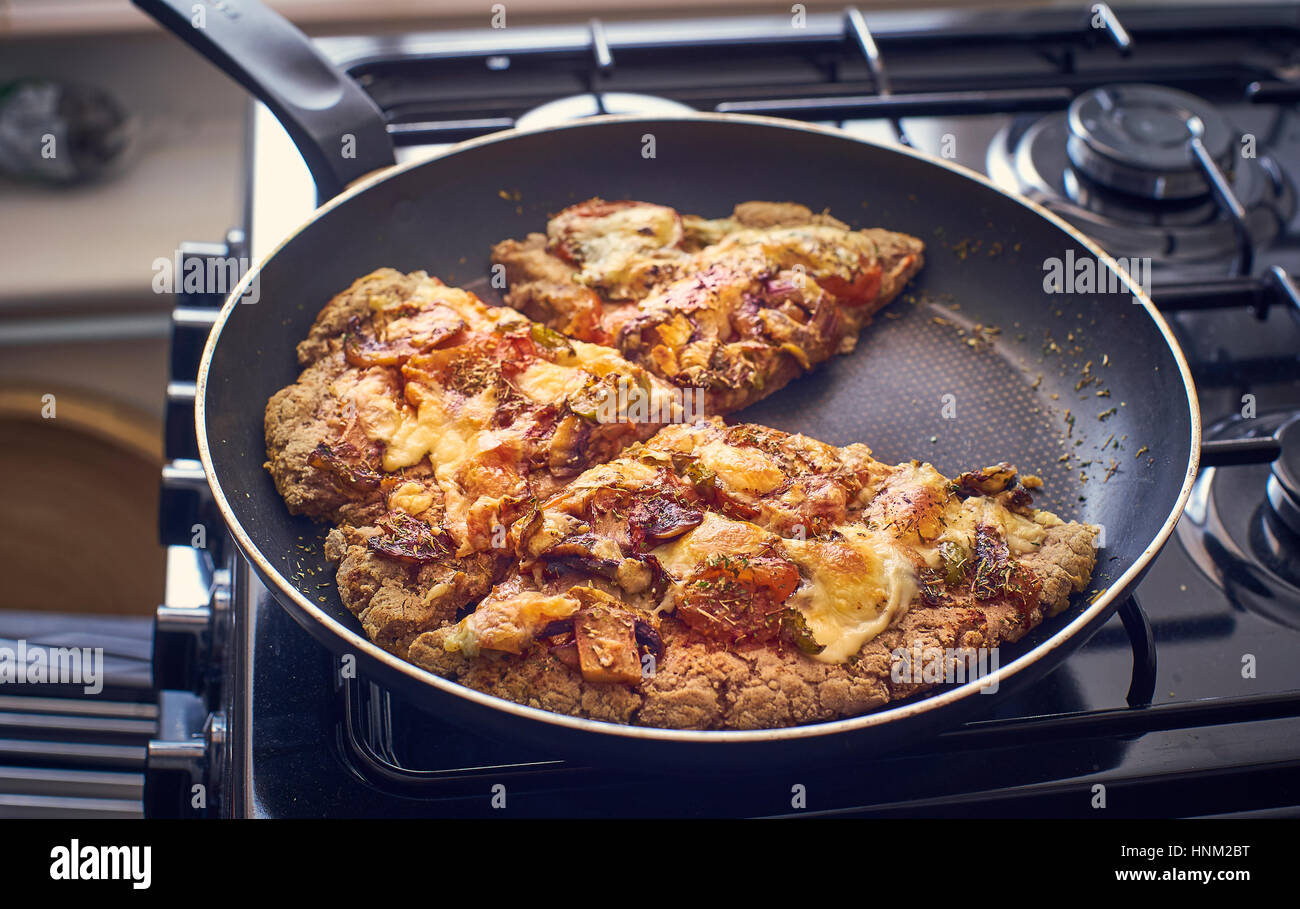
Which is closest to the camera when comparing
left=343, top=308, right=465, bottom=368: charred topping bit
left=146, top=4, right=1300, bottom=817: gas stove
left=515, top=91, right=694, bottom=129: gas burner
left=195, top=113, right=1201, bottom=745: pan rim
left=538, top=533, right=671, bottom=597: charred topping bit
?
left=195, top=113, right=1201, bottom=745: pan rim

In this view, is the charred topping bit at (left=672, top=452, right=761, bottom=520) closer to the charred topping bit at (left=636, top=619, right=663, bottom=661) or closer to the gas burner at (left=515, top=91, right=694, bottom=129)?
the charred topping bit at (left=636, top=619, right=663, bottom=661)

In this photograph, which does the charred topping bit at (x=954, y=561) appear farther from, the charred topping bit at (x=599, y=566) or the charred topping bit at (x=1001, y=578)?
the charred topping bit at (x=599, y=566)

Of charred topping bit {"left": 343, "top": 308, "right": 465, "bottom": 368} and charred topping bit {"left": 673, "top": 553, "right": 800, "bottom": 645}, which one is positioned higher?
charred topping bit {"left": 343, "top": 308, "right": 465, "bottom": 368}

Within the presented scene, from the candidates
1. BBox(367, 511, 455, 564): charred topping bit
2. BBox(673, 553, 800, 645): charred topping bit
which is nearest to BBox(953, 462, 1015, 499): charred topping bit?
BBox(673, 553, 800, 645): charred topping bit

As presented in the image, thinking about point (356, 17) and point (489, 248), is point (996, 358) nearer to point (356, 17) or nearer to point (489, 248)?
point (489, 248)

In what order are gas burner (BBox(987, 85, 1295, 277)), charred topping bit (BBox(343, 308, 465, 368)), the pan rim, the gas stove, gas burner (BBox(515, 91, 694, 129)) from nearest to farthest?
1. the pan rim
2. the gas stove
3. charred topping bit (BBox(343, 308, 465, 368))
4. gas burner (BBox(987, 85, 1295, 277))
5. gas burner (BBox(515, 91, 694, 129))

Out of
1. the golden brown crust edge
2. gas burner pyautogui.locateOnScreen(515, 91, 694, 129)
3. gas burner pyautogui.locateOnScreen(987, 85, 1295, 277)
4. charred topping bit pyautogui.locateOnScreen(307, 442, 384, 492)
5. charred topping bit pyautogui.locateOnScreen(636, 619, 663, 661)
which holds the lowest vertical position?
the golden brown crust edge

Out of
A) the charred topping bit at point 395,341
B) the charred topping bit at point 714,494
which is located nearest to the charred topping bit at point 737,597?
the charred topping bit at point 714,494

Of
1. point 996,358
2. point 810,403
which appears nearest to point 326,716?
point 810,403
